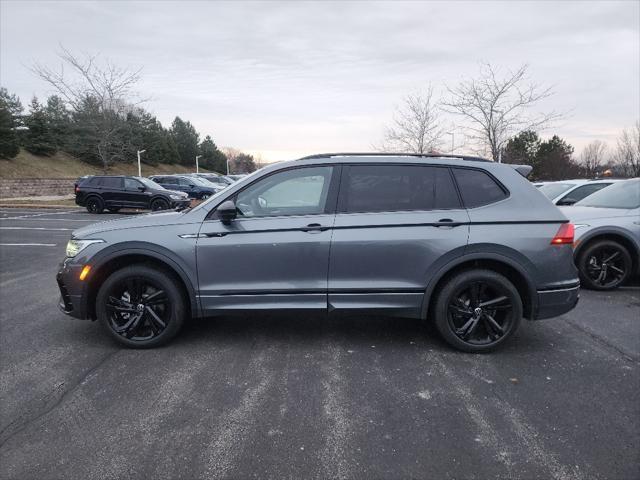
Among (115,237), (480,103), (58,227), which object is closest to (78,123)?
(58,227)

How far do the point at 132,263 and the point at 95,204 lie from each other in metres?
17.1

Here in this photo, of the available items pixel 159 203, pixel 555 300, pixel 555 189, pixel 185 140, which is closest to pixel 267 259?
pixel 555 300

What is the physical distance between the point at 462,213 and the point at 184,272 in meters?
2.49

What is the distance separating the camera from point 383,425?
2.70m

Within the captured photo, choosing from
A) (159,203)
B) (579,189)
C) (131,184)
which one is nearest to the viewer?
(579,189)

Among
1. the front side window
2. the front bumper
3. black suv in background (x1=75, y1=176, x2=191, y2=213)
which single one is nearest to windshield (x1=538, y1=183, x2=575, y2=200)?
the front side window

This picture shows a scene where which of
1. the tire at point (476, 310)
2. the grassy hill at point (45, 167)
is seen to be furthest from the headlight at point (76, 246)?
the grassy hill at point (45, 167)

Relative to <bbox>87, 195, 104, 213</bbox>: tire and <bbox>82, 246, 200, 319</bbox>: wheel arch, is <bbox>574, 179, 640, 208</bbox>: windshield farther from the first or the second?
<bbox>87, 195, 104, 213</bbox>: tire

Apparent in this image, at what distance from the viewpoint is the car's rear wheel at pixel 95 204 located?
18.7 meters

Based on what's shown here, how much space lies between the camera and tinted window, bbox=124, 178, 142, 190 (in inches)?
731

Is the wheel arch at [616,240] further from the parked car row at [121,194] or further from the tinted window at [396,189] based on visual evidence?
the parked car row at [121,194]

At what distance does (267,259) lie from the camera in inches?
144

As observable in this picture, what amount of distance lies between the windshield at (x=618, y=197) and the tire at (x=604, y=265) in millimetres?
698

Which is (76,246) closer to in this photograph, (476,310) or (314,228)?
(314,228)
